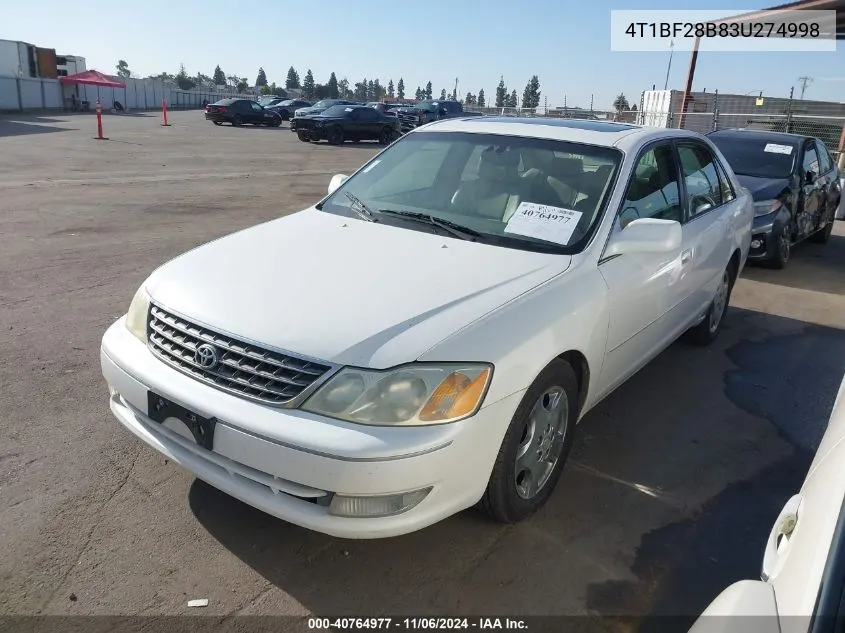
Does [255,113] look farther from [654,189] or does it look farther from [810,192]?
[654,189]

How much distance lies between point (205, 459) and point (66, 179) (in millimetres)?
11946

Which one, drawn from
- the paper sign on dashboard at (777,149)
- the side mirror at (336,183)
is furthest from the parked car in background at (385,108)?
the side mirror at (336,183)

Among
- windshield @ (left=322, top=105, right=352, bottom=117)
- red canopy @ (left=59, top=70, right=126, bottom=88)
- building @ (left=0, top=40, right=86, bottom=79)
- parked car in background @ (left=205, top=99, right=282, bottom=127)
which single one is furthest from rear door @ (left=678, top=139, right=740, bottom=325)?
red canopy @ (left=59, top=70, right=126, bottom=88)

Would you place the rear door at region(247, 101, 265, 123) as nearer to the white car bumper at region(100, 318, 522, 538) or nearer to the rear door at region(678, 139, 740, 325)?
the rear door at region(678, 139, 740, 325)

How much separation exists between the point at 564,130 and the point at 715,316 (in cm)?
229

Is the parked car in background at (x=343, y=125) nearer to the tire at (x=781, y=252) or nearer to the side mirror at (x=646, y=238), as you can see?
the tire at (x=781, y=252)

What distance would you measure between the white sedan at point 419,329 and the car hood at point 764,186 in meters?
4.49

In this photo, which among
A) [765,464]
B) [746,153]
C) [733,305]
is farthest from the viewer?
[746,153]

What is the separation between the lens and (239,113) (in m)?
35.1

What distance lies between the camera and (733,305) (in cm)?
669

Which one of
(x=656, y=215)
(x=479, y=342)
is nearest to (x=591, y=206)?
(x=656, y=215)

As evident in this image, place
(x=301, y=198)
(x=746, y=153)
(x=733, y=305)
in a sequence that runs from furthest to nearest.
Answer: (x=301, y=198) → (x=746, y=153) → (x=733, y=305)

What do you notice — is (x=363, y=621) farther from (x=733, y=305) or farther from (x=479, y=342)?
(x=733, y=305)

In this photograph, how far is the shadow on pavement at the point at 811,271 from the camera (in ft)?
25.1
